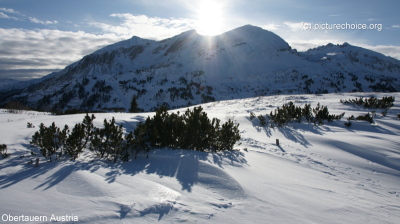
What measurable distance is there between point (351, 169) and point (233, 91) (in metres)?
164

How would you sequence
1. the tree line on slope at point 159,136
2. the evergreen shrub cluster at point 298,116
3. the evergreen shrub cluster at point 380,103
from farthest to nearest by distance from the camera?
the evergreen shrub cluster at point 380,103 → the evergreen shrub cluster at point 298,116 → the tree line on slope at point 159,136

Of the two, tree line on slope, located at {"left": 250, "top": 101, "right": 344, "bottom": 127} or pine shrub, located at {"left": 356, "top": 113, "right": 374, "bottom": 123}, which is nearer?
pine shrub, located at {"left": 356, "top": 113, "right": 374, "bottom": 123}

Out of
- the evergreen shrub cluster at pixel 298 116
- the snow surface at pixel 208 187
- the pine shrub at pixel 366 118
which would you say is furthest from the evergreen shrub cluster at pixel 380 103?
the snow surface at pixel 208 187

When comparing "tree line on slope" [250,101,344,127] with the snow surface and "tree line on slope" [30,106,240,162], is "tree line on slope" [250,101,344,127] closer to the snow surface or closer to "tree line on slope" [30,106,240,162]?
the snow surface

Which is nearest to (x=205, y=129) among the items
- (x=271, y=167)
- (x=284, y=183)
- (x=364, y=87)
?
(x=271, y=167)

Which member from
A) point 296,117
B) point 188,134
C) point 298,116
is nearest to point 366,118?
point 298,116

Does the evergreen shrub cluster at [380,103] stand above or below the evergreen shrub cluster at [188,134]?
above

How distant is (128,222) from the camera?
3.17 metres

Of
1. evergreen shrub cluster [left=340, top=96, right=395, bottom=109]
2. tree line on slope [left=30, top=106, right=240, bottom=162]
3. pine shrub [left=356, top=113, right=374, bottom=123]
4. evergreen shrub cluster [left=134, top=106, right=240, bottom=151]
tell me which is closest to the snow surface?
Answer: tree line on slope [left=30, top=106, right=240, bottom=162]

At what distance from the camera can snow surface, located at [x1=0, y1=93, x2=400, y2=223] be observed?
3.54m

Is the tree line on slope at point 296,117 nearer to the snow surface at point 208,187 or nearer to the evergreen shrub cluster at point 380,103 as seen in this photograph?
the evergreen shrub cluster at point 380,103

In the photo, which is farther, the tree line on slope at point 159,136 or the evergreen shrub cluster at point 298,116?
the evergreen shrub cluster at point 298,116

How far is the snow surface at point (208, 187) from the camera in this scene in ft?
11.6

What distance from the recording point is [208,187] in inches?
189
